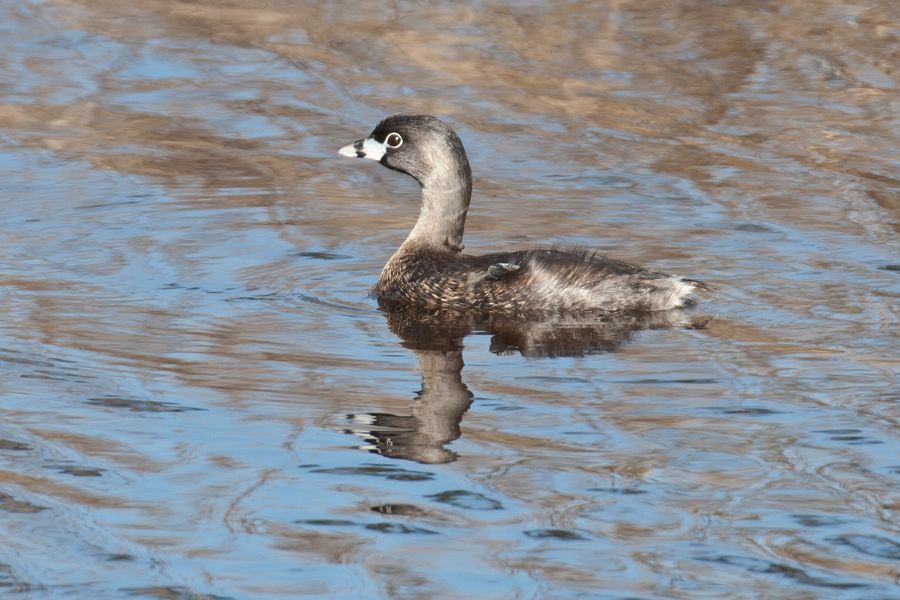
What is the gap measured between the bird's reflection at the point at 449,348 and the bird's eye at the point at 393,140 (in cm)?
121

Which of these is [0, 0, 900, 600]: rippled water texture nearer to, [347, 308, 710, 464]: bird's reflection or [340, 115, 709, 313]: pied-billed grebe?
[347, 308, 710, 464]: bird's reflection

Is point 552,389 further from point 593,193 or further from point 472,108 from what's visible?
point 472,108

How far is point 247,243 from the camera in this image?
10.4 m

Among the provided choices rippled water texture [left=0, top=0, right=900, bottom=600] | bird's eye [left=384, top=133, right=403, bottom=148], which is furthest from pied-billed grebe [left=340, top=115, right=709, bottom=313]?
rippled water texture [left=0, top=0, right=900, bottom=600]

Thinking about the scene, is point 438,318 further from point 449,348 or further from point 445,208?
point 445,208

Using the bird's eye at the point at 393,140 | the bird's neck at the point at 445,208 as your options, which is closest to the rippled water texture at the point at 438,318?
the bird's neck at the point at 445,208

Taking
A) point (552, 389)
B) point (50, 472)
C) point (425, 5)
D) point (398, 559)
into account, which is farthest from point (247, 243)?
point (425, 5)

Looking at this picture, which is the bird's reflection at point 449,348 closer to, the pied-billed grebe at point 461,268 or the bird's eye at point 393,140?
the pied-billed grebe at point 461,268

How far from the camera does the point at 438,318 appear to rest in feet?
30.9

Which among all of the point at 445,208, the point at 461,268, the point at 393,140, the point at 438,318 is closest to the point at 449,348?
the point at 438,318

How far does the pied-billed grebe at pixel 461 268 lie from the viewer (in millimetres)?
9219

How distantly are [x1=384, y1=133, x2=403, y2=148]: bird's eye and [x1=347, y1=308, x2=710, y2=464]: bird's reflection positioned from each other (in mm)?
1211

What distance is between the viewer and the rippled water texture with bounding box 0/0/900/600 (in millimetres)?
5961

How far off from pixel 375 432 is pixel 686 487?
52.7 inches
